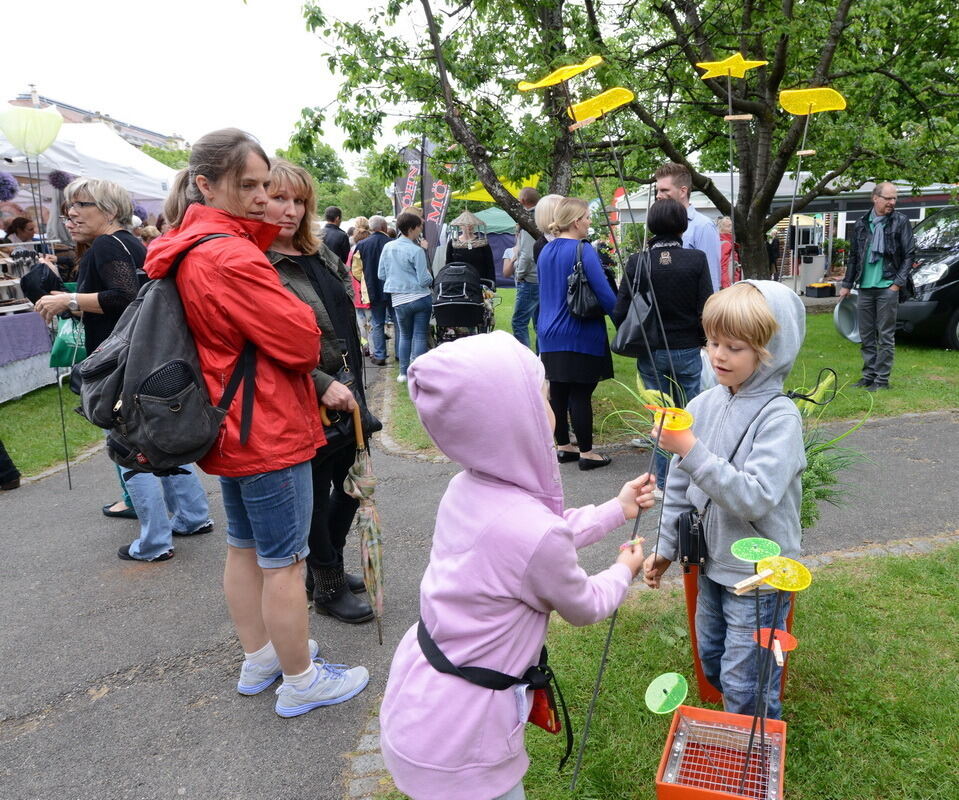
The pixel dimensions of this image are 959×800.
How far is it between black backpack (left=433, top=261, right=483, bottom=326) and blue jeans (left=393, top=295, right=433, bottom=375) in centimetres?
17

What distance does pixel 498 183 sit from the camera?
6.29m

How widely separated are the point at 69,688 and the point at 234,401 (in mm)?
1724

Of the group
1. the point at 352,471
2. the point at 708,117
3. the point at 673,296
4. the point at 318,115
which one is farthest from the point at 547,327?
the point at 708,117

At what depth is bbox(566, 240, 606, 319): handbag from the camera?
15.9 feet

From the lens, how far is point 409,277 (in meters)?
8.51

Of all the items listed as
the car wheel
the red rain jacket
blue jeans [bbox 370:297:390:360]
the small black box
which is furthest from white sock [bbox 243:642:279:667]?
the small black box

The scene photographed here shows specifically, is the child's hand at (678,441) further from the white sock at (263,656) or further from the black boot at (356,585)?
the black boot at (356,585)

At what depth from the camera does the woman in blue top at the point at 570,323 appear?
4.88 metres

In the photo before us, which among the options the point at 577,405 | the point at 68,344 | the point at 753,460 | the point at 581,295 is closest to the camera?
the point at 753,460

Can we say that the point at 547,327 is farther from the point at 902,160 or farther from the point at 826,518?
the point at 902,160

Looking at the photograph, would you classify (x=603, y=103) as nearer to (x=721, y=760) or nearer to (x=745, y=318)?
(x=745, y=318)

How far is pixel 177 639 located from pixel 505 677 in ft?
7.78

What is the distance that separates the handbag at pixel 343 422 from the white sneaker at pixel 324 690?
0.90m

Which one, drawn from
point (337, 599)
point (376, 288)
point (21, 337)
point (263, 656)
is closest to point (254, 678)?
point (263, 656)
